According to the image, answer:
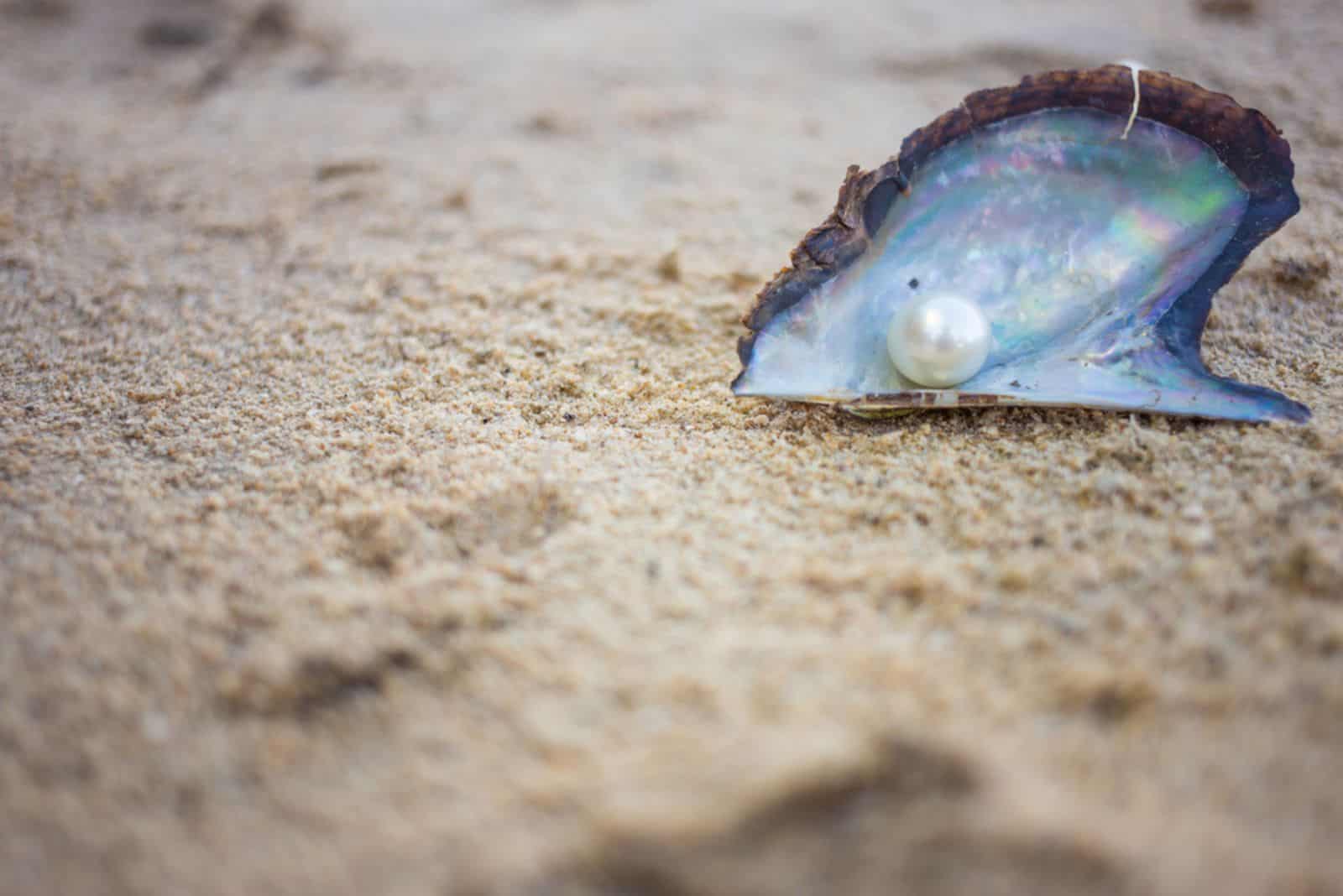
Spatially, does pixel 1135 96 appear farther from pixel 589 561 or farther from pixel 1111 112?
pixel 589 561

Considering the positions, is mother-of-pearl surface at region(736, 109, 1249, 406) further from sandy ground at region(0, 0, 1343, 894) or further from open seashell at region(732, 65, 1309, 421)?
sandy ground at region(0, 0, 1343, 894)

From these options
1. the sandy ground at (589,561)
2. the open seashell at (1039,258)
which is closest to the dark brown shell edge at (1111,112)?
the open seashell at (1039,258)

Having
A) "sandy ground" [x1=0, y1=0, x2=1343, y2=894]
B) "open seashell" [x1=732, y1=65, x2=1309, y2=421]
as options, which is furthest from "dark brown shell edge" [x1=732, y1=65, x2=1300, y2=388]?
"sandy ground" [x1=0, y1=0, x2=1343, y2=894]

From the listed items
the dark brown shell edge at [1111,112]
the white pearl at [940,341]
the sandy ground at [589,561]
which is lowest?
the sandy ground at [589,561]

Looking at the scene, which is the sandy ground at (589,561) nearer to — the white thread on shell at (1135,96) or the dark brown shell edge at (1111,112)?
the dark brown shell edge at (1111,112)

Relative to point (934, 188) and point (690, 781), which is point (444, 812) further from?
point (934, 188)

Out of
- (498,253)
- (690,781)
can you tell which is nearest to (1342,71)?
(498,253)

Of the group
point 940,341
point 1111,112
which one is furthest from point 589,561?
point 1111,112
